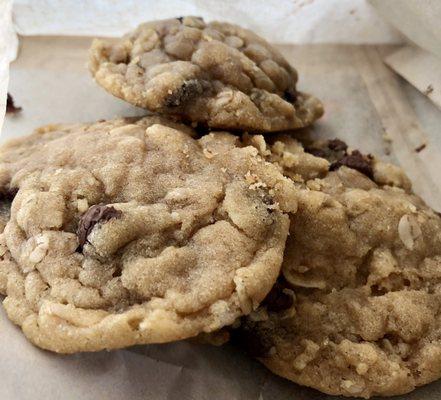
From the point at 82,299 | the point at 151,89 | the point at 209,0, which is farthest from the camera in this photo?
the point at 209,0

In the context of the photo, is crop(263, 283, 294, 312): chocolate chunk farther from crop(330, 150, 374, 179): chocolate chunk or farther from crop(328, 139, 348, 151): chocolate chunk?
crop(328, 139, 348, 151): chocolate chunk

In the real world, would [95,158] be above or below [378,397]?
above

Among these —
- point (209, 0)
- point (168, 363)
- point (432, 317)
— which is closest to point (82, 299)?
point (168, 363)

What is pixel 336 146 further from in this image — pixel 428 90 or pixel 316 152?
pixel 428 90

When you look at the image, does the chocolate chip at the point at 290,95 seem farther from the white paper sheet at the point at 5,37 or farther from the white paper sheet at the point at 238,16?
the white paper sheet at the point at 5,37

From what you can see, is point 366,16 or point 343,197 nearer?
point 343,197

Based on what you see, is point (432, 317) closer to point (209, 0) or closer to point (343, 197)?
point (343, 197)

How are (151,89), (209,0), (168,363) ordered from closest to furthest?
(168,363), (151,89), (209,0)
